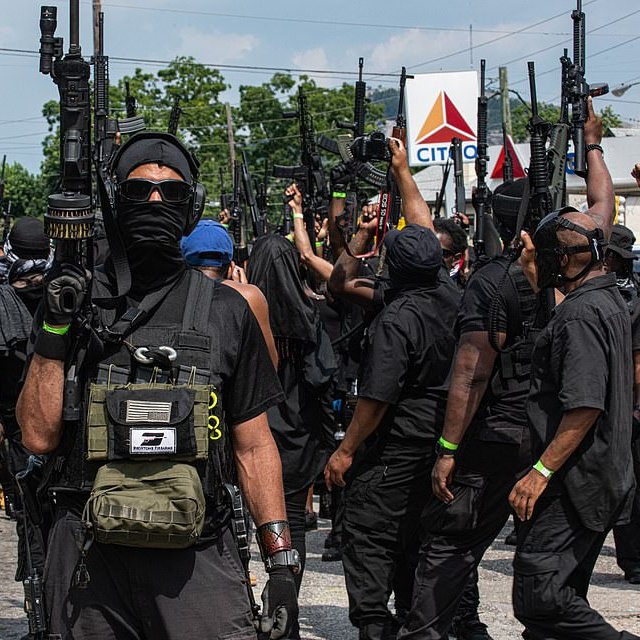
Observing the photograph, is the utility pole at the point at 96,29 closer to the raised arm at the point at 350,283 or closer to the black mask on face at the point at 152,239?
the raised arm at the point at 350,283

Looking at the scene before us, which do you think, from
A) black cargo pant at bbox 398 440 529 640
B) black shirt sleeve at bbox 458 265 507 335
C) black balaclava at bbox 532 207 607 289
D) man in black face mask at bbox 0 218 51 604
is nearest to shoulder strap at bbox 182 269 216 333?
black balaclava at bbox 532 207 607 289

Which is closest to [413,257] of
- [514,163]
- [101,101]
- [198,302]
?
[198,302]

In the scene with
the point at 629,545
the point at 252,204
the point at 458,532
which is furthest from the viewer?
the point at 252,204

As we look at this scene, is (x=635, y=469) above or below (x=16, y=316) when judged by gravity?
below

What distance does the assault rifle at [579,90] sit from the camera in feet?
20.4

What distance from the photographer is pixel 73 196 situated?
3.32 m

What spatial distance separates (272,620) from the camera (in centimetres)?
342

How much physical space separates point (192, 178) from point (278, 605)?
1304 mm

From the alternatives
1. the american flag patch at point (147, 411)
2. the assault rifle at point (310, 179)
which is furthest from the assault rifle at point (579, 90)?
the assault rifle at point (310, 179)

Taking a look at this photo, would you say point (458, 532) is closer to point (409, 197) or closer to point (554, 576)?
point (554, 576)

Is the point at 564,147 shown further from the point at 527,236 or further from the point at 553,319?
the point at 553,319

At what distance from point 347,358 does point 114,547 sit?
235 inches

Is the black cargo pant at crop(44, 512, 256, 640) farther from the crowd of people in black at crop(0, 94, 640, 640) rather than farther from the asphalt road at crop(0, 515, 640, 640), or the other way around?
the asphalt road at crop(0, 515, 640, 640)

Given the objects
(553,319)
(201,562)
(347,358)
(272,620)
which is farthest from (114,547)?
(347,358)
